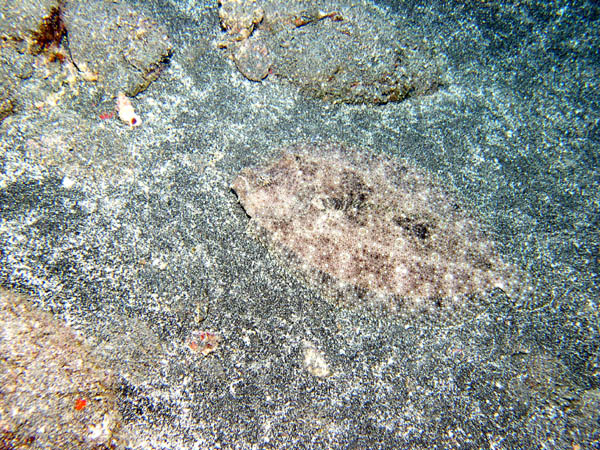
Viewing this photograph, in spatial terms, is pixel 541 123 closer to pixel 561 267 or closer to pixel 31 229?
pixel 561 267

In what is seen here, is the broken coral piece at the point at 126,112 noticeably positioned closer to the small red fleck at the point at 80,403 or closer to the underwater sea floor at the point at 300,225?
the underwater sea floor at the point at 300,225

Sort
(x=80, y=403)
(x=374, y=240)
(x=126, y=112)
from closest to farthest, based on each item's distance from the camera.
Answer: (x=80, y=403) < (x=374, y=240) < (x=126, y=112)

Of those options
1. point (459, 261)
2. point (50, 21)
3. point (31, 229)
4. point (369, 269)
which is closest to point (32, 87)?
point (50, 21)

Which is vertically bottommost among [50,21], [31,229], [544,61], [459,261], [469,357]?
[469,357]

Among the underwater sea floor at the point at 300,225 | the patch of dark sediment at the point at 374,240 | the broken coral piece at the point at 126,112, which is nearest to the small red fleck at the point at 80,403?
the underwater sea floor at the point at 300,225

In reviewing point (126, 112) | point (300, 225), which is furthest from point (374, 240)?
point (126, 112)

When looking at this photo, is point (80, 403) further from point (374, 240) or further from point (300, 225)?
point (374, 240)

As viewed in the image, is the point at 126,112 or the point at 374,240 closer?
Result: the point at 374,240
